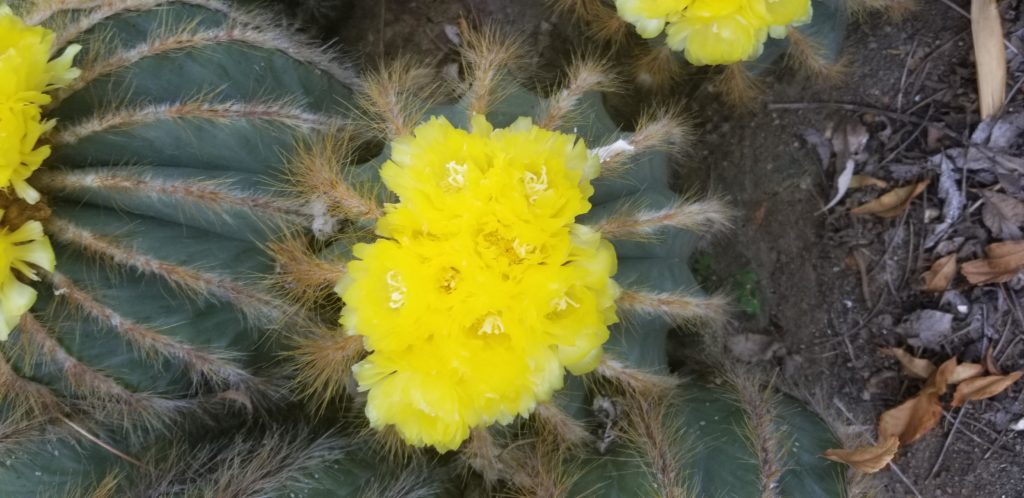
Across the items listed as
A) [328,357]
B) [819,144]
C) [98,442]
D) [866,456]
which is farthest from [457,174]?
[819,144]

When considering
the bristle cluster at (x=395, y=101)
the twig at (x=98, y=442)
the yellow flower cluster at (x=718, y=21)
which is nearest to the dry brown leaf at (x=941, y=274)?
the yellow flower cluster at (x=718, y=21)

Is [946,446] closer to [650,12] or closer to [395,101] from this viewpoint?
[650,12]

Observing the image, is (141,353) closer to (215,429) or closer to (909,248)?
(215,429)

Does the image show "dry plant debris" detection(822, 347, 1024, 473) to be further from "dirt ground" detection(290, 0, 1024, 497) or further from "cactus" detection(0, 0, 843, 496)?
"cactus" detection(0, 0, 843, 496)

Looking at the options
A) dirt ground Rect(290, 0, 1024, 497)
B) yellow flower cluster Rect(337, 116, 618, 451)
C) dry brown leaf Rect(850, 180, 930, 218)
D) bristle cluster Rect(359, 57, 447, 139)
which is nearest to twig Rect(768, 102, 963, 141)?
dirt ground Rect(290, 0, 1024, 497)

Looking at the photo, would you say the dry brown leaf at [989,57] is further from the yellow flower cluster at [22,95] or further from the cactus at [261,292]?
the yellow flower cluster at [22,95]
